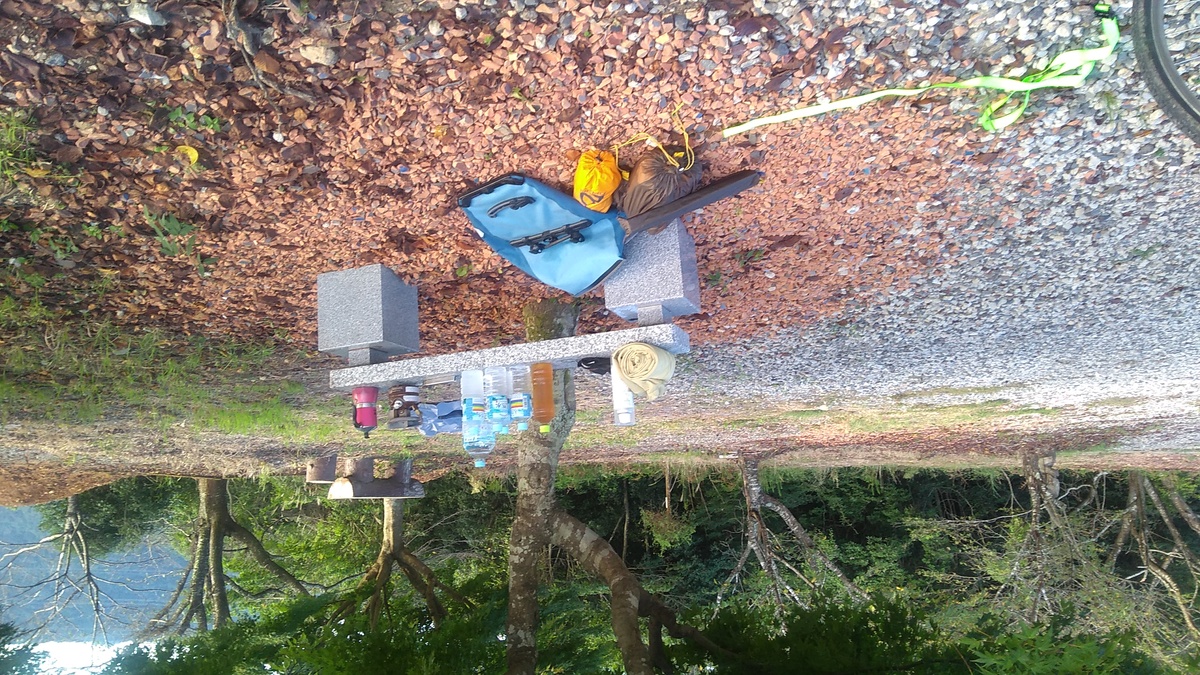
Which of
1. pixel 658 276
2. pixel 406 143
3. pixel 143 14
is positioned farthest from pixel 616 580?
pixel 143 14

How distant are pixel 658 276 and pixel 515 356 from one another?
708 mm

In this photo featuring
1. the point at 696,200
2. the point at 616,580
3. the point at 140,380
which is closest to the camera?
the point at 696,200

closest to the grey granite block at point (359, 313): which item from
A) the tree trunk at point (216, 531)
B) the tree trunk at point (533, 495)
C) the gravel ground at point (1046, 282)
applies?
the tree trunk at point (533, 495)

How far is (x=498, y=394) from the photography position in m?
2.92

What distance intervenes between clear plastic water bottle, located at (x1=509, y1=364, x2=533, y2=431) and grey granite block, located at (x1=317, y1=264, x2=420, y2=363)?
681 mm

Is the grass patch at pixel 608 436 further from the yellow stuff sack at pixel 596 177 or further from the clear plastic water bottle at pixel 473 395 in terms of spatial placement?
the yellow stuff sack at pixel 596 177

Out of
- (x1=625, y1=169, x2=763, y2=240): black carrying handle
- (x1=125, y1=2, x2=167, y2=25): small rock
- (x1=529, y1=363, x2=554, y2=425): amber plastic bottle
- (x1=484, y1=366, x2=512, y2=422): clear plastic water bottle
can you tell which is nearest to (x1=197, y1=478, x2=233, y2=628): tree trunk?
(x1=484, y1=366, x2=512, y2=422): clear plastic water bottle

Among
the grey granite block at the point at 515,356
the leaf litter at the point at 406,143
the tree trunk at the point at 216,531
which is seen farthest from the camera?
the tree trunk at the point at 216,531

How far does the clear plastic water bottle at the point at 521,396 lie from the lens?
9.41 feet

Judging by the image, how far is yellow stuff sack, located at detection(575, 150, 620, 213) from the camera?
2663 mm

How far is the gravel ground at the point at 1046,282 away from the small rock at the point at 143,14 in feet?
6.67

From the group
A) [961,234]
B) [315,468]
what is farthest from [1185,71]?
[315,468]

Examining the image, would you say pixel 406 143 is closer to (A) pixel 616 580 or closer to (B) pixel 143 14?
(B) pixel 143 14

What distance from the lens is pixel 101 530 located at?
28.1 feet
